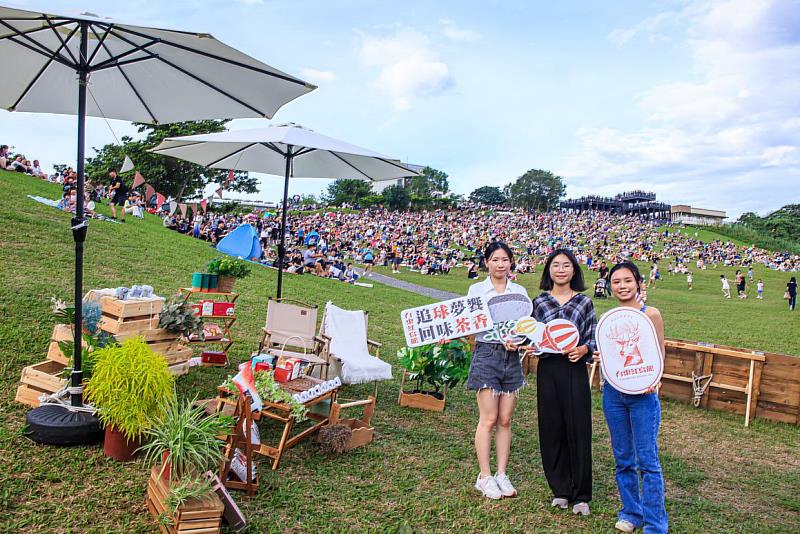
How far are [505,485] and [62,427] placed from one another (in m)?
3.31

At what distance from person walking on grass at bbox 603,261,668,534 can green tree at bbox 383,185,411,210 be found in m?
68.3

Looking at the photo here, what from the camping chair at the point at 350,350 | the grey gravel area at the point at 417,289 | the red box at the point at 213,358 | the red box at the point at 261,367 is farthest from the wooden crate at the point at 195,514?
the grey gravel area at the point at 417,289

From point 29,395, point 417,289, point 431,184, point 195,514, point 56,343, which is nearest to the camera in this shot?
point 195,514

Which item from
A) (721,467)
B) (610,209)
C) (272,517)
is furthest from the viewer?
(610,209)

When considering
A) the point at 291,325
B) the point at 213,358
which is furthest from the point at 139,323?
the point at 291,325

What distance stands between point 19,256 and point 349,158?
20.7 ft

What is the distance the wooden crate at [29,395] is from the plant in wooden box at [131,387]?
1.23m

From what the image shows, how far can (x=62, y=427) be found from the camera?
146 inches

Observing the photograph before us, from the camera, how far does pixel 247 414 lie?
11.0 feet

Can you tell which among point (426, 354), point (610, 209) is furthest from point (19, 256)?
point (610, 209)

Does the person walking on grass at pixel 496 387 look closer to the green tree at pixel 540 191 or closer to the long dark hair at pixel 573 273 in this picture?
the long dark hair at pixel 573 273

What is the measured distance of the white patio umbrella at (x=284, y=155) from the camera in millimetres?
5477

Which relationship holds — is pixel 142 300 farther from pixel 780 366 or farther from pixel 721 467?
pixel 780 366

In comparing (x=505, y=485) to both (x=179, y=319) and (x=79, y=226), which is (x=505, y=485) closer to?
(x=179, y=319)
